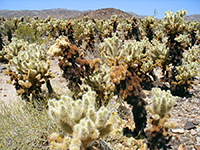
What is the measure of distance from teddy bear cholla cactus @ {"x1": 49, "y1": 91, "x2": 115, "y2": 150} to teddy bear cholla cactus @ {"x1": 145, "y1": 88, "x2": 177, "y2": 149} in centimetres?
140

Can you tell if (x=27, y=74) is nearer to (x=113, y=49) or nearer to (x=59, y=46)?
(x=59, y=46)

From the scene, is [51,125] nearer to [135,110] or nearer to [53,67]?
[135,110]

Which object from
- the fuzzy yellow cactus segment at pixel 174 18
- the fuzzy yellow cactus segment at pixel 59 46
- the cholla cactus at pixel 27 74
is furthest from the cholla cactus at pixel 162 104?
the fuzzy yellow cactus segment at pixel 174 18

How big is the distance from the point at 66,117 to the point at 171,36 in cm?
541

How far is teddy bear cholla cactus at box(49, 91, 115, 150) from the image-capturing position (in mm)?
1666

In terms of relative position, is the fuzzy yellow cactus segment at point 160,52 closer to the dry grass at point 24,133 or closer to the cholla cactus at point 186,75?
the cholla cactus at point 186,75

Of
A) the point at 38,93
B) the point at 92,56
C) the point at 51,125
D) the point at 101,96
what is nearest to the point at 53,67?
the point at 92,56

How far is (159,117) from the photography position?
3.04 m

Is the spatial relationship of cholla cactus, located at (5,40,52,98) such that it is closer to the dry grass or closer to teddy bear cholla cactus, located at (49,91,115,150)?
the dry grass

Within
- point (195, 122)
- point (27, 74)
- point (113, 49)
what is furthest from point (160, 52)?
point (27, 74)

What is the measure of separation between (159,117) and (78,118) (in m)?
1.89

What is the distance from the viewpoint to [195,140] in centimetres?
342

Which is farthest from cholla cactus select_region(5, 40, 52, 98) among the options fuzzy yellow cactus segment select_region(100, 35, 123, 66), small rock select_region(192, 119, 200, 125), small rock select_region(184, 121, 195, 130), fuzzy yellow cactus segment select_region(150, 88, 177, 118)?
small rock select_region(192, 119, 200, 125)

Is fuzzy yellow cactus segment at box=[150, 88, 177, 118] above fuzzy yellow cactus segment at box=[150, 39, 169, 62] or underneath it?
underneath
